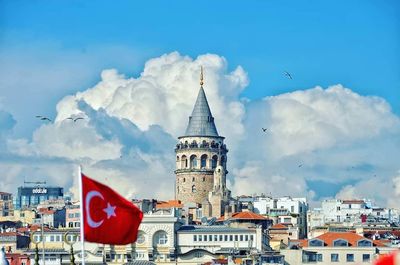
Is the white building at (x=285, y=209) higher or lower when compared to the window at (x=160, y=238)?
higher

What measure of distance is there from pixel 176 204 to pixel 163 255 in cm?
3507

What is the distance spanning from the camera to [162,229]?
118 m

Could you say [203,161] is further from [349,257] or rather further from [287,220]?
[349,257]

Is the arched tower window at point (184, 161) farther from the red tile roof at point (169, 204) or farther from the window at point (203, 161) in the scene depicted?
the red tile roof at point (169, 204)

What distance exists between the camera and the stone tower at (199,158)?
522 ft

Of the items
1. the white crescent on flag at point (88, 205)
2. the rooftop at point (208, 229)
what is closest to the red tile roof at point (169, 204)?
the rooftop at point (208, 229)

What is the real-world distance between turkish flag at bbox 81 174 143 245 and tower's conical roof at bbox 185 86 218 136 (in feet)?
452

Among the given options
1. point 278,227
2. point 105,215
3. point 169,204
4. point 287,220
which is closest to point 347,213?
point 287,220

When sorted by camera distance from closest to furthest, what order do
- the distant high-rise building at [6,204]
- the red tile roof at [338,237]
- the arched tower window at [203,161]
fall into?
the red tile roof at [338,237] → the arched tower window at [203,161] → the distant high-rise building at [6,204]

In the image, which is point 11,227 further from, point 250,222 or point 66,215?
point 250,222

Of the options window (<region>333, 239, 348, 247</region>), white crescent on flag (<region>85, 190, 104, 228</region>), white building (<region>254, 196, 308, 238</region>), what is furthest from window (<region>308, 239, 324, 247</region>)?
white crescent on flag (<region>85, 190, 104, 228</region>)

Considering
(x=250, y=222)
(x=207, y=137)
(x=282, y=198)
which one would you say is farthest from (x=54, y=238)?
(x=282, y=198)

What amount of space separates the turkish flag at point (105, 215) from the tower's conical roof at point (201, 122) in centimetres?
13792

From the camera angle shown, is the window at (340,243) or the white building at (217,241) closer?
the window at (340,243)
